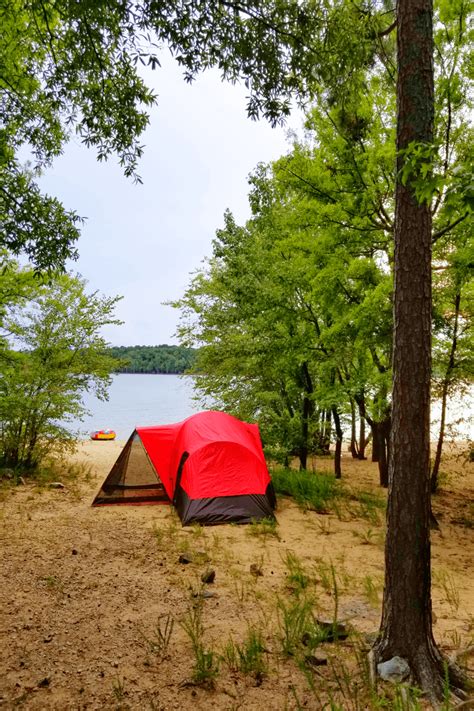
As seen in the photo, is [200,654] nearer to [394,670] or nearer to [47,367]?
[394,670]

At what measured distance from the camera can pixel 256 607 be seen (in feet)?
15.5

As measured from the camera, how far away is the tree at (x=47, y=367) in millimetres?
10570

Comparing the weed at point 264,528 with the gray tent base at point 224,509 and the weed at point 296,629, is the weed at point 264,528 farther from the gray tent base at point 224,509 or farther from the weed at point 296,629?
the weed at point 296,629

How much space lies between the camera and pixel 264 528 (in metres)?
7.59

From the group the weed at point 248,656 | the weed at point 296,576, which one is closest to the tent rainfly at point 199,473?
the weed at point 296,576

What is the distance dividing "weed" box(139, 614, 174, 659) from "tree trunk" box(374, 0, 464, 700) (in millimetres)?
1792

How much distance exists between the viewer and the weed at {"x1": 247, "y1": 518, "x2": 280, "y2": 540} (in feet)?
24.4

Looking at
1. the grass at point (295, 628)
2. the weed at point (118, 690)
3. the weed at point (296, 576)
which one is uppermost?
the grass at point (295, 628)

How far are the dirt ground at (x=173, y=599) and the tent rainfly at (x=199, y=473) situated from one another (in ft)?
1.36

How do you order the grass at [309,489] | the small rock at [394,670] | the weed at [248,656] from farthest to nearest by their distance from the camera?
the grass at [309,489]
the weed at [248,656]
the small rock at [394,670]

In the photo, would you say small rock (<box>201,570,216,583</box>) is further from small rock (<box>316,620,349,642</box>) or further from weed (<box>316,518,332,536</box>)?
weed (<box>316,518,332,536</box>)

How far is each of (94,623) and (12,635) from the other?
2.34 ft

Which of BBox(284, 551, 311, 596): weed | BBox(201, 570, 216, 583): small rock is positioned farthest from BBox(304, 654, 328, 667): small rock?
BBox(201, 570, 216, 583): small rock

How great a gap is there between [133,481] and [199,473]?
6.74 feet
